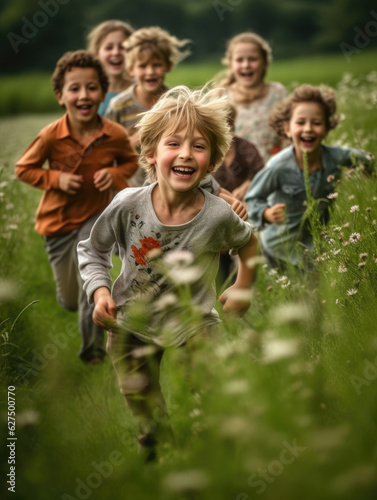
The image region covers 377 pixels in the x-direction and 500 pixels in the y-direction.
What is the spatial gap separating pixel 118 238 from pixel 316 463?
1.80 metres

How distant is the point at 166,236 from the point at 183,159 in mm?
355

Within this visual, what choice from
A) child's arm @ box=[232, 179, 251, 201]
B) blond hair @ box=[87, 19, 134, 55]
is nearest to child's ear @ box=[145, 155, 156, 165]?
child's arm @ box=[232, 179, 251, 201]

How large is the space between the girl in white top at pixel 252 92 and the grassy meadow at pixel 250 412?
8.27 ft

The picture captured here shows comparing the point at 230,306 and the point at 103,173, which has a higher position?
the point at 103,173

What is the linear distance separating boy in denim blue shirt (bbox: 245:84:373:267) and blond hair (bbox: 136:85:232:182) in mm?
1733

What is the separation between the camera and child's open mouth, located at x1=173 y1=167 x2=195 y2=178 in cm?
314

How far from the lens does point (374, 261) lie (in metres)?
3.44

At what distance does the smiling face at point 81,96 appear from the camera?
499cm

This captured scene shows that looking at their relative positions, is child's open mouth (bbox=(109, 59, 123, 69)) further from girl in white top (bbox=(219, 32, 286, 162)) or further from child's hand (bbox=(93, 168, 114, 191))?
child's hand (bbox=(93, 168, 114, 191))

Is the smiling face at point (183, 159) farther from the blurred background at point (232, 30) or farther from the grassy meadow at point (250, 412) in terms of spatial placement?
the blurred background at point (232, 30)

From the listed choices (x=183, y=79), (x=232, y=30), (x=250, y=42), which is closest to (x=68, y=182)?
(x=250, y=42)

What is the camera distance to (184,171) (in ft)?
10.3

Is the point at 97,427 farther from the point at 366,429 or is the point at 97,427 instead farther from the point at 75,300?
the point at 75,300

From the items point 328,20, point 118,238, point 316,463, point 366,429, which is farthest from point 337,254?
point 328,20
